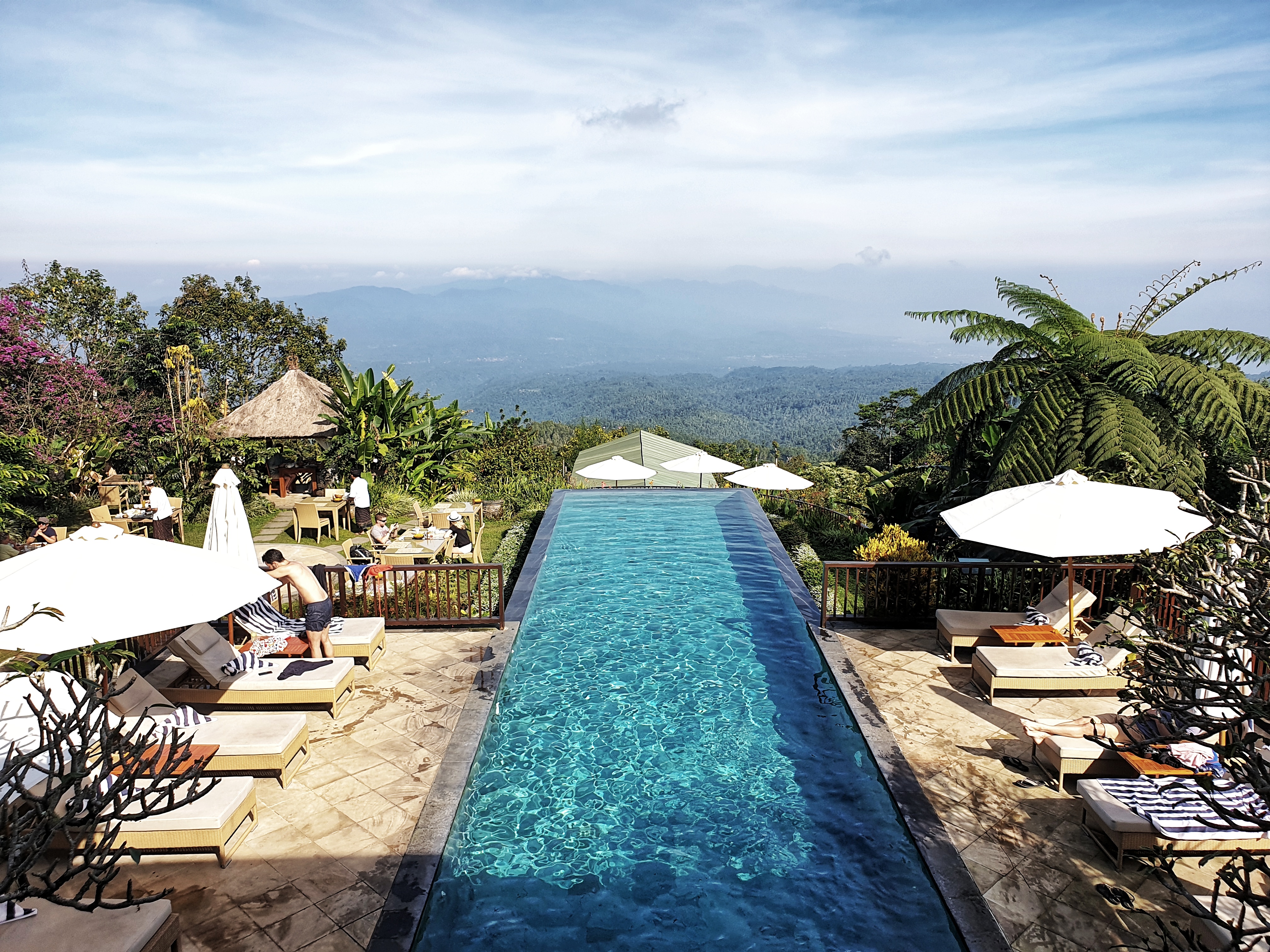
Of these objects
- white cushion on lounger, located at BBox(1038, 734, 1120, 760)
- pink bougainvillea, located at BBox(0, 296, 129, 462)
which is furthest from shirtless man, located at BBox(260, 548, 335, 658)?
pink bougainvillea, located at BBox(0, 296, 129, 462)

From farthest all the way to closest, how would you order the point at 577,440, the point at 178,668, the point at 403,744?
the point at 577,440 → the point at 178,668 → the point at 403,744

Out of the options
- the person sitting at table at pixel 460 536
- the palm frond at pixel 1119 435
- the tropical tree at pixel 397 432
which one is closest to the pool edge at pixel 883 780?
the person sitting at table at pixel 460 536

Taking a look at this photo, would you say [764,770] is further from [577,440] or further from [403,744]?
[577,440]

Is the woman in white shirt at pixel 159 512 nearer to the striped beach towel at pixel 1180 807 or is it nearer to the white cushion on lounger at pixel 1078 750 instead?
the white cushion on lounger at pixel 1078 750

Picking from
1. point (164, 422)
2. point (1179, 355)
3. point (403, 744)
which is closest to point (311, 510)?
point (164, 422)

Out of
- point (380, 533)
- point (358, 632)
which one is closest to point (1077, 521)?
point (358, 632)

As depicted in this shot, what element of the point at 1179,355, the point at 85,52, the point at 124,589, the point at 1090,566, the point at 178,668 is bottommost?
the point at 178,668
